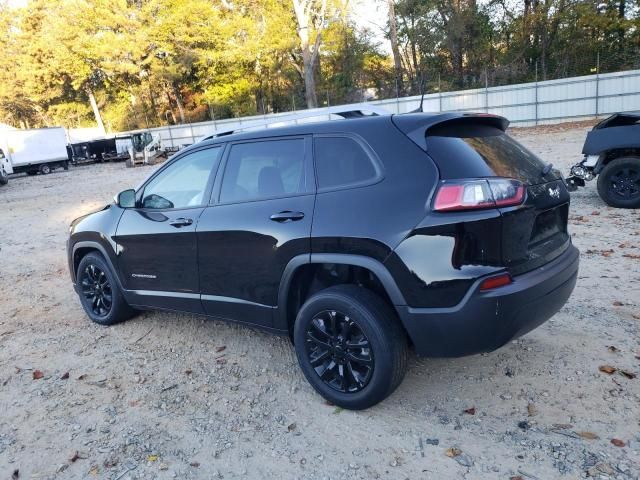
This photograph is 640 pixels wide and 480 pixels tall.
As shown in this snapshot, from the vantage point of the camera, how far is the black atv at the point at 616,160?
737cm

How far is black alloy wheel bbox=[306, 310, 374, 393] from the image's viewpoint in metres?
3.04

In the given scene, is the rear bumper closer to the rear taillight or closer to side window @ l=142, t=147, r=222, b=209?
the rear taillight

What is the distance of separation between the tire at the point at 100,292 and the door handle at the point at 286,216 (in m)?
2.18

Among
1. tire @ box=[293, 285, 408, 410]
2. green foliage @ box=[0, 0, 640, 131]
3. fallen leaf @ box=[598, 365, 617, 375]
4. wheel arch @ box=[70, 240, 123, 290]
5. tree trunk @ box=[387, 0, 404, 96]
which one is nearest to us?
tire @ box=[293, 285, 408, 410]

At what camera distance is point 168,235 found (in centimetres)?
403

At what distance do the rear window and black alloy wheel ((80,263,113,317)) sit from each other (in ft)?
11.3

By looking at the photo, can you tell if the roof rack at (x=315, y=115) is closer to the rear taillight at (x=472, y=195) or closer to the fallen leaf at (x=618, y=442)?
the rear taillight at (x=472, y=195)

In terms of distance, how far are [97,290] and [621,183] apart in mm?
7394

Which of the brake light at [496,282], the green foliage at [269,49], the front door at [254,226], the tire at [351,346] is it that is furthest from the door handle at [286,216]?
the green foliage at [269,49]

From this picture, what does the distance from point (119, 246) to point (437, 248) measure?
303cm

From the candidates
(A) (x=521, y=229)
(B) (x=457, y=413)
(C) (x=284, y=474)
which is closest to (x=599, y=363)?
(B) (x=457, y=413)

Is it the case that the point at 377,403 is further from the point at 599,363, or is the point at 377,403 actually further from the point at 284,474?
the point at 599,363

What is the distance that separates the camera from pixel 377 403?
3.13 m

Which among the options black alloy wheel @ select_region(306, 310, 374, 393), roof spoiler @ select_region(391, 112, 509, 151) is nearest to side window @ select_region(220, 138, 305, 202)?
roof spoiler @ select_region(391, 112, 509, 151)
